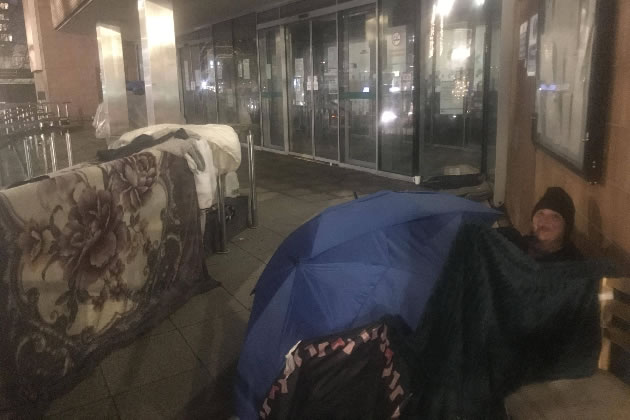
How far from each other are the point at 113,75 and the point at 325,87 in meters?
→ 4.52

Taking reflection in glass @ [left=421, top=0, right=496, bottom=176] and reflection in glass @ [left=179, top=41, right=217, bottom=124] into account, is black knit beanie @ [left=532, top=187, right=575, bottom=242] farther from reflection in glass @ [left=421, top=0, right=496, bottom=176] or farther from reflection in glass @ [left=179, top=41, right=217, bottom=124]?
reflection in glass @ [left=179, top=41, right=217, bottom=124]

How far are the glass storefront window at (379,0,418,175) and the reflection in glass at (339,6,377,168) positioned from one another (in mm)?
252

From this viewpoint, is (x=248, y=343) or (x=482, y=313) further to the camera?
(x=248, y=343)

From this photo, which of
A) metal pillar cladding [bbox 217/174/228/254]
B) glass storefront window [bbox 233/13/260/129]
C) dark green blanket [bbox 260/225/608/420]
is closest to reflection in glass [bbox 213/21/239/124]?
glass storefront window [bbox 233/13/260/129]

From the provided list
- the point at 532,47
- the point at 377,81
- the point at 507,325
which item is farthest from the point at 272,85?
the point at 507,325

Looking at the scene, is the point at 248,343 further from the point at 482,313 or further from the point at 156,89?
the point at 156,89

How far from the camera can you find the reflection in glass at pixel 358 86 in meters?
8.99

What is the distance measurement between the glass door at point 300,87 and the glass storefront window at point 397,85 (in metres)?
2.45

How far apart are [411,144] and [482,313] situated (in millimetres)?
6817

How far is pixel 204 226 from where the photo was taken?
505 cm

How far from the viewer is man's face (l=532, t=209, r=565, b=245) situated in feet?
8.43

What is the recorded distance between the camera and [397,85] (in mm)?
8477

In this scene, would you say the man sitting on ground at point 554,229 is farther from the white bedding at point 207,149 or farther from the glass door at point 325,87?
the glass door at point 325,87

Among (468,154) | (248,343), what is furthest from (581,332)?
(468,154)
